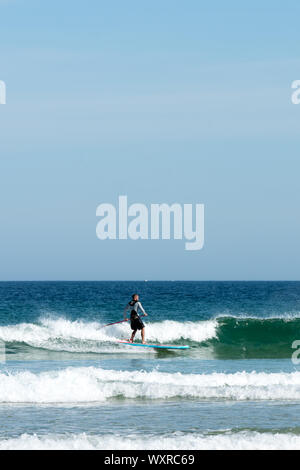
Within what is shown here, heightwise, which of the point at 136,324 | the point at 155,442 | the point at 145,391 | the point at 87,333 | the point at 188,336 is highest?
the point at 136,324

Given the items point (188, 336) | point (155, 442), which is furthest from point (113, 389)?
point (188, 336)

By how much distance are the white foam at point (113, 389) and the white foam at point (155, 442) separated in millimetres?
3871

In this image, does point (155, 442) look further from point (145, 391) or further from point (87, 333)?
point (87, 333)

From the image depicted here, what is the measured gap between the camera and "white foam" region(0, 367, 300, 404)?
1585 cm

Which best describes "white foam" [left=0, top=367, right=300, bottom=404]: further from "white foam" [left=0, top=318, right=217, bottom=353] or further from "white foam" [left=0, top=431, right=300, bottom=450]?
"white foam" [left=0, top=318, right=217, bottom=353]

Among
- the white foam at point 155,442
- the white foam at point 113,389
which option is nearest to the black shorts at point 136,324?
the white foam at point 113,389

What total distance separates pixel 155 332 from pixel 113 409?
17447 mm

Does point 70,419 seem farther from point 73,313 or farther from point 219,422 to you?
point 73,313

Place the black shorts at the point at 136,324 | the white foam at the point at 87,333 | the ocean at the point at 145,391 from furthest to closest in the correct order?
the white foam at the point at 87,333
the black shorts at the point at 136,324
the ocean at the point at 145,391

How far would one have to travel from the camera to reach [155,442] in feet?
38.1

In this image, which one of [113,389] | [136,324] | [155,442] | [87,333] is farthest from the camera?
[87,333]

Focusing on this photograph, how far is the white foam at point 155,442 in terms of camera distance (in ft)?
37.6

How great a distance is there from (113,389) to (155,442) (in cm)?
493

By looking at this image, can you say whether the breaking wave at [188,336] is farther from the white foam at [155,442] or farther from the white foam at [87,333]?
the white foam at [155,442]
